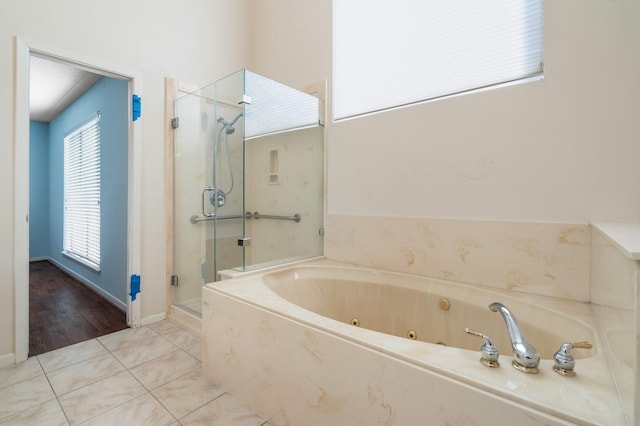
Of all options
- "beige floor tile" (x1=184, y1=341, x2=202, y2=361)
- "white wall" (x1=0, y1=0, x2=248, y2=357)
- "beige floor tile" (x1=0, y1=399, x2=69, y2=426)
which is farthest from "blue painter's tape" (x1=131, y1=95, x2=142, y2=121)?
"beige floor tile" (x1=0, y1=399, x2=69, y2=426)

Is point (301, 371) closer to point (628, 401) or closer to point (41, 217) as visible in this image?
point (628, 401)

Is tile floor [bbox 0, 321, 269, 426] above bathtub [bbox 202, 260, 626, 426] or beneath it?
beneath

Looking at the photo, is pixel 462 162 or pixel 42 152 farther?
pixel 42 152

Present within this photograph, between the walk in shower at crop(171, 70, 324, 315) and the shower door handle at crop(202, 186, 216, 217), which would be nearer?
the walk in shower at crop(171, 70, 324, 315)

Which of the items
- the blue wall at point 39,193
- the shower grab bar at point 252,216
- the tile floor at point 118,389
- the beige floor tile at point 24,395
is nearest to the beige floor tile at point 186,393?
the tile floor at point 118,389

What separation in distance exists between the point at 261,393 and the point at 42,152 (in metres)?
6.01

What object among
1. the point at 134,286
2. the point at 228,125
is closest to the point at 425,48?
the point at 228,125

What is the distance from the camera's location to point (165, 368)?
1.60 metres

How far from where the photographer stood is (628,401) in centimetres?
57

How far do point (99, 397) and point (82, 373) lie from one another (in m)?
0.32

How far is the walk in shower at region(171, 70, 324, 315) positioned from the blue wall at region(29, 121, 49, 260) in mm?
4271

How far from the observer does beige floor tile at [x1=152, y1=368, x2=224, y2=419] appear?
1285 mm

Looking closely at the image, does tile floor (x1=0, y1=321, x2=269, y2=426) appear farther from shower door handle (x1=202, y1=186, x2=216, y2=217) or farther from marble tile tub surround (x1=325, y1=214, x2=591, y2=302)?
marble tile tub surround (x1=325, y1=214, x2=591, y2=302)

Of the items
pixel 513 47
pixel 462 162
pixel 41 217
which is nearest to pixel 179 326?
pixel 462 162
